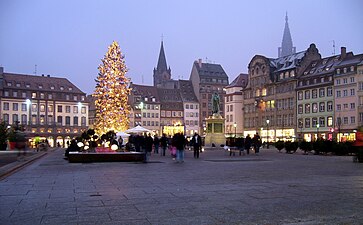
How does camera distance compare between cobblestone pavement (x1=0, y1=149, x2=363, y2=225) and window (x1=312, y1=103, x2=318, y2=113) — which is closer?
cobblestone pavement (x1=0, y1=149, x2=363, y2=225)

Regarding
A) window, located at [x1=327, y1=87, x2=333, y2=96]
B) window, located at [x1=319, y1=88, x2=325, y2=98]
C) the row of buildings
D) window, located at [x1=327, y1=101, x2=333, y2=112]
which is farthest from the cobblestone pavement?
window, located at [x1=319, y1=88, x2=325, y2=98]

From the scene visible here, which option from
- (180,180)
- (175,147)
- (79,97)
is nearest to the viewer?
(180,180)

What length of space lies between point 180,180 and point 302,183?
3589 mm

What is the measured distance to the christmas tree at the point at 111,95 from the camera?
45562mm

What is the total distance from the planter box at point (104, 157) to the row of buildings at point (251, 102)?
1989 inches

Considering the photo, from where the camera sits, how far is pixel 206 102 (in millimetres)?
132875

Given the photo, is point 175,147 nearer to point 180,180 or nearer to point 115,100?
point 180,180

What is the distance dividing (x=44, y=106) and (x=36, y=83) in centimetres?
570

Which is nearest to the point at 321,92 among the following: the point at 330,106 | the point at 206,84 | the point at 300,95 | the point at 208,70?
the point at 330,106

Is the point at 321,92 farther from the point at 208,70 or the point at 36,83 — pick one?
the point at 36,83

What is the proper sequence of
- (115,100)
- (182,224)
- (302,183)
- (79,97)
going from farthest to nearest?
(79,97) < (115,100) < (302,183) < (182,224)

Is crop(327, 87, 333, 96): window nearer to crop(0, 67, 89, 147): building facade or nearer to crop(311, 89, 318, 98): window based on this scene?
crop(311, 89, 318, 98): window

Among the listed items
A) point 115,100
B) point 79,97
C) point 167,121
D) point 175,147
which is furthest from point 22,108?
point 175,147

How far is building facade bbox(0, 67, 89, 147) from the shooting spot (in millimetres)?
101750
